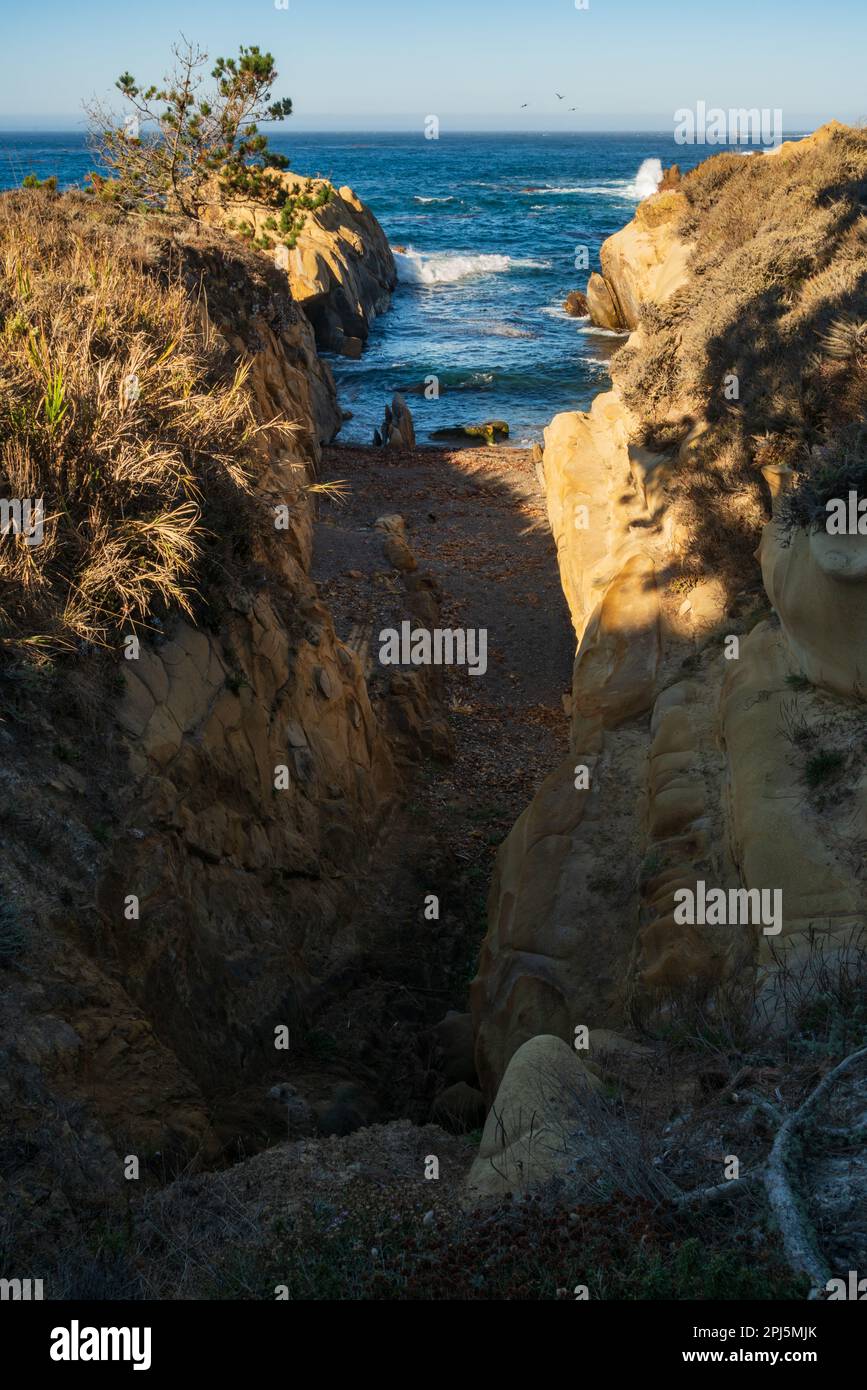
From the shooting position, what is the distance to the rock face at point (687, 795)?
702cm

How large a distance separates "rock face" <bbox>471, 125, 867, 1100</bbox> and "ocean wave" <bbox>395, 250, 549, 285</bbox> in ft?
146

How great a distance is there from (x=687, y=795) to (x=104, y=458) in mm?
5993

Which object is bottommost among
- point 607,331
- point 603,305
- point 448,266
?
point 607,331

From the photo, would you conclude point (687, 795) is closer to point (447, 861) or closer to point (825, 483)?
point (825, 483)

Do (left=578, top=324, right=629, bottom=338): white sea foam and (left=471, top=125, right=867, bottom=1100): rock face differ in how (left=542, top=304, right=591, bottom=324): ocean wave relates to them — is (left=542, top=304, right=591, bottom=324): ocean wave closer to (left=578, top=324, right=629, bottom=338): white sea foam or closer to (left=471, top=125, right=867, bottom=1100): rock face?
(left=578, top=324, right=629, bottom=338): white sea foam

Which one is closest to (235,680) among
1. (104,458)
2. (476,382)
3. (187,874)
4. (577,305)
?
(187,874)

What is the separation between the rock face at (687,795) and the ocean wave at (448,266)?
44607 mm

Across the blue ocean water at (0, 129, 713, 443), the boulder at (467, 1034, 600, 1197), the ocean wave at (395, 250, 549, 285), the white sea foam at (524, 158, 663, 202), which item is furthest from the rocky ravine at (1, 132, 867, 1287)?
the white sea foam at (524, 158, 663, 202)

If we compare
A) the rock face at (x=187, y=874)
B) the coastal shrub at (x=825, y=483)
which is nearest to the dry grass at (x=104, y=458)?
the rock face at (x=187, y=874)

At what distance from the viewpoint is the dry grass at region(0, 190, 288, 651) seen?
794 cm

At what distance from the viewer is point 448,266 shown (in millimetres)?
55812

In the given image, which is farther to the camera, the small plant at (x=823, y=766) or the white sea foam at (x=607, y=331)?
the white sea foam at (x=607, y=331)

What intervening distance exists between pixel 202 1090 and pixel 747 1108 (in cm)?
446

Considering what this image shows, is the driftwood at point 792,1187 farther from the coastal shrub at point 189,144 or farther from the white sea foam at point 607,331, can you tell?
the white sea foam at point 607,331
